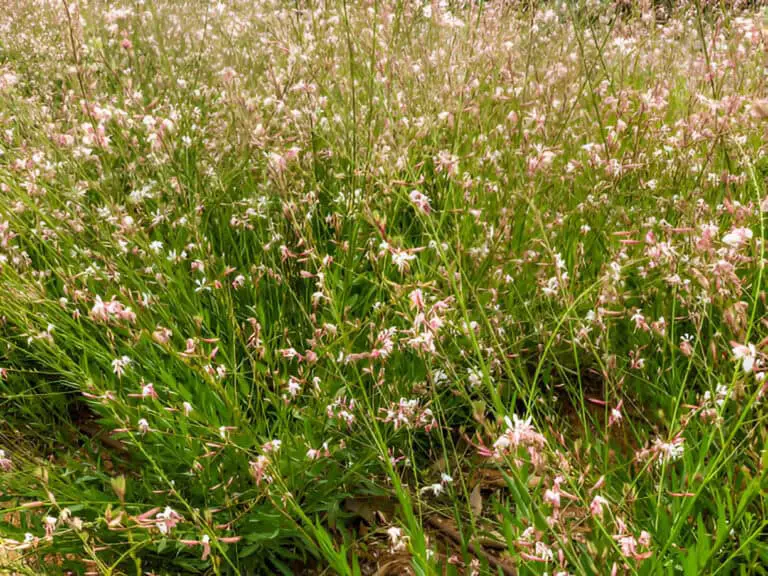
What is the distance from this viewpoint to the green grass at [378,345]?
1359mm

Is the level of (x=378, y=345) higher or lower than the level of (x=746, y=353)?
lower

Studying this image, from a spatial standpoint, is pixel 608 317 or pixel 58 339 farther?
pixel 58 339

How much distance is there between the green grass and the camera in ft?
4.46

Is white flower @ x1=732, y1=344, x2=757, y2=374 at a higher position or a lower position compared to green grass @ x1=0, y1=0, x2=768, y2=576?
higher

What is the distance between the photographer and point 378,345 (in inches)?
64.7

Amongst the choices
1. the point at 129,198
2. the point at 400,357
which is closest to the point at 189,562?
the point at 400,357

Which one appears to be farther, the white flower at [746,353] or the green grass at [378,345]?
the green grass at [378,345]

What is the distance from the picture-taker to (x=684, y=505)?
1.21 m

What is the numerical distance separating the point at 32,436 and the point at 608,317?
1953 millimetres

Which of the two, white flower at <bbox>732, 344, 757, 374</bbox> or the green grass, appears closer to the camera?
white flower at <bbox>732, 344, 757, 374</bbox>

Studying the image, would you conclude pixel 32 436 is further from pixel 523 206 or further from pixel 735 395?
pixel 735 395

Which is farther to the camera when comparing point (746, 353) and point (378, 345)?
point (378, 345)

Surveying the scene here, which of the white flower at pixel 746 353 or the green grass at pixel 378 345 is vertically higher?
the white flower at pixel 746 353

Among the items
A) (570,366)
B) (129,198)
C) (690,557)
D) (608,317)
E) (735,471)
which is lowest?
(570,366)
